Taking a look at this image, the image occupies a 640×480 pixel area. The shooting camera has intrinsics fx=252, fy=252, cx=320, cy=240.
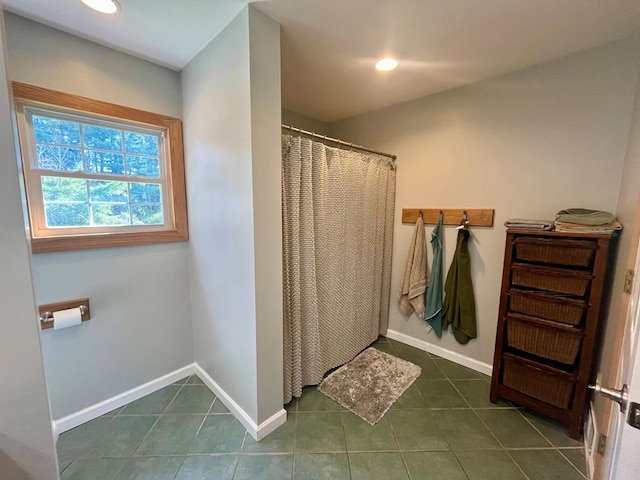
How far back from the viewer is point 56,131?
1.51 m

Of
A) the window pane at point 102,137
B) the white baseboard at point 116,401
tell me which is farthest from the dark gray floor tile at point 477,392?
the window pane at point 102,137

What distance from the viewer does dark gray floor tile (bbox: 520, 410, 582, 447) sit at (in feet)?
4.87

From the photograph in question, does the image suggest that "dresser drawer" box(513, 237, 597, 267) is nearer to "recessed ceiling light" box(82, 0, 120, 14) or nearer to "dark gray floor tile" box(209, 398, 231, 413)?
"dark gray floor tile" box(209, 398, 231, 413)

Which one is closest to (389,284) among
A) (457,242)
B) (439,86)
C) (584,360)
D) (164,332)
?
(457,242)

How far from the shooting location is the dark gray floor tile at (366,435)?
1.47 m

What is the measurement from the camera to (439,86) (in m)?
2.10

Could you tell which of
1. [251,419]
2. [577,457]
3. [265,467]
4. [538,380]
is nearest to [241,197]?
[251,419]

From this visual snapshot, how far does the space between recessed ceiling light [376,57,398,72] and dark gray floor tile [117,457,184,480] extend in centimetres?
274

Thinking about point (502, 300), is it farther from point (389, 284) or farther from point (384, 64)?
point (384, 64)

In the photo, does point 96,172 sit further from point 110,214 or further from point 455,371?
point 455,371

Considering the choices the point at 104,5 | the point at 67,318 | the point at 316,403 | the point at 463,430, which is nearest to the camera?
the point at 104,5

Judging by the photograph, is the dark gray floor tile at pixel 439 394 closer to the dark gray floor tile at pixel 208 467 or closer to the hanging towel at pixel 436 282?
the hanging towel at pixel 436 282

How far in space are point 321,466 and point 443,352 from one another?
153 centimetres

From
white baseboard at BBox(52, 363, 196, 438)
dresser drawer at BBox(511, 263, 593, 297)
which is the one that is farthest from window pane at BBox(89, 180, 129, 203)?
dresser drawer at BBox(511, 263, 593, 297)
